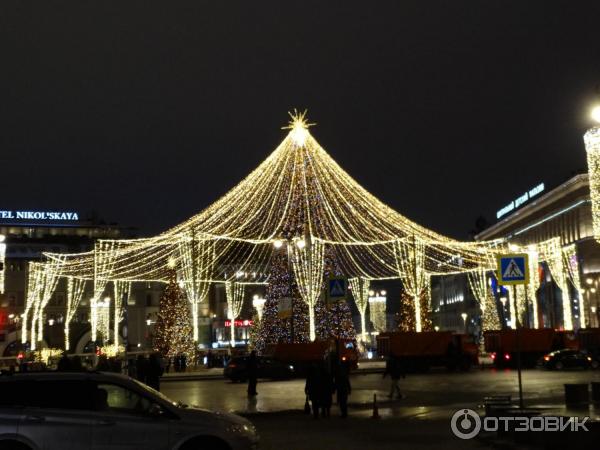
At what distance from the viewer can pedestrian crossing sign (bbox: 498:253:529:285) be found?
17.2 m

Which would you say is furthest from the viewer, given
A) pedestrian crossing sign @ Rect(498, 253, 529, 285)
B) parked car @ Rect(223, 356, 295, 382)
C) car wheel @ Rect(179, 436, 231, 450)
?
parked car @ Rect(223, 356, 295, 382)

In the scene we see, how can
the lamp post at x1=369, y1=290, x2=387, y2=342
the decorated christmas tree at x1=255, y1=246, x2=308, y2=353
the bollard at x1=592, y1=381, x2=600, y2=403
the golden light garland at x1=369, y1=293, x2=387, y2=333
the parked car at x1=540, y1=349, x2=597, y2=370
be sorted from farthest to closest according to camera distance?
the lamp post at x1=369, y1=290, x2=387, y2=342
the golden light garland at x1=369, y1=293, x2=387, y2=333
the decorated christmas tree at x1=255, y1=246, x2=308, y2=353
the parked car at x1=540, y1=349, x2=597, y2=370
the bollard at x1=592, y1=381, x2=600, y2=403

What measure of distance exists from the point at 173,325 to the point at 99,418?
132ft

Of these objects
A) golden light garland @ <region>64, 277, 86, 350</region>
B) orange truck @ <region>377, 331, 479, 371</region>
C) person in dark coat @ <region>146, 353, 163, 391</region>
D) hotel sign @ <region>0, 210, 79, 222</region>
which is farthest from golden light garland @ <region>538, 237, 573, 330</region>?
hotel sign @ <region>0, 210, 79, 222</region>

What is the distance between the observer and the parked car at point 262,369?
36875 mm

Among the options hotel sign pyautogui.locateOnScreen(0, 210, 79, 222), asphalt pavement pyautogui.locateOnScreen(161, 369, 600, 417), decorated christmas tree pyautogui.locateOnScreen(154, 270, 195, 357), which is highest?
hotel sign pyautogui.locateOnScreen(0, 210, 79, 222)

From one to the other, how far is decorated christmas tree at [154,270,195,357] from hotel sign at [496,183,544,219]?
6215cm

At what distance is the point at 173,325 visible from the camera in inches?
1946

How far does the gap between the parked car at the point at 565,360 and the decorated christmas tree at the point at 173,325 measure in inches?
786

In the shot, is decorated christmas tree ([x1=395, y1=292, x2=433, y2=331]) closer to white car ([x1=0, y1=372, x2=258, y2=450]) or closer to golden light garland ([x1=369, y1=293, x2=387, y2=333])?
golden light garland ([x1=369, y1=293, x2=387, y2=333])

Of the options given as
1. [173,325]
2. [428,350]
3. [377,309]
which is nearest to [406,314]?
[428,350]

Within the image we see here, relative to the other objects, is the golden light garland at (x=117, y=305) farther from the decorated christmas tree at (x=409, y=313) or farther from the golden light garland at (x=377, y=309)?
the golden light garland at (x=377, y=309)

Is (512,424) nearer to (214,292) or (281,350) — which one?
(281,350)

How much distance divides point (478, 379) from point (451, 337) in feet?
31.9
